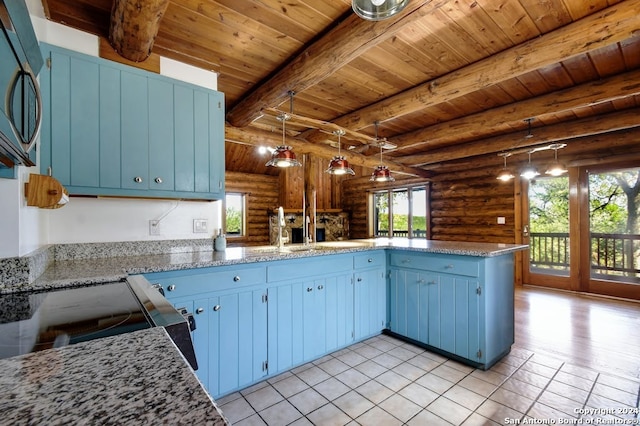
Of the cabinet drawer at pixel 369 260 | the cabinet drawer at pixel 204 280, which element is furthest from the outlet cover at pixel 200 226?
the cabinet drawer at pixel 369 260

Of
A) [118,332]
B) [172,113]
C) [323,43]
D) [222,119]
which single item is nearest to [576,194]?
[323,43]

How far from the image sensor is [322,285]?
2660 mm

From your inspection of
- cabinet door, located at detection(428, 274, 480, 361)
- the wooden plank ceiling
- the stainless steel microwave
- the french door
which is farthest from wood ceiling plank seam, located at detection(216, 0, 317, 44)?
the french door

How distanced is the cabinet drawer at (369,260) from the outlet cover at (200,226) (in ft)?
4.71

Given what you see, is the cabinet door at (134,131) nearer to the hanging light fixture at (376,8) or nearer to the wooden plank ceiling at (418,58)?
the wooden plank ceiling at (418,58)

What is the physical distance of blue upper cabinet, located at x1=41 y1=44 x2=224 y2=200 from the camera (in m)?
1.89

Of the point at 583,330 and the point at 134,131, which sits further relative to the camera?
the point at 583,330

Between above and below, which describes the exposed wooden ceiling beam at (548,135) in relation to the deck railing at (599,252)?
above

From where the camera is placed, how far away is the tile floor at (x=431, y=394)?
1.92m

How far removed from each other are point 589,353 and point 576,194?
329 cm

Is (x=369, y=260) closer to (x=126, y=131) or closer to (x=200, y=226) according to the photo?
(x=200, y=226)

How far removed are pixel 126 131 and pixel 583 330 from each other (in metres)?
4.90

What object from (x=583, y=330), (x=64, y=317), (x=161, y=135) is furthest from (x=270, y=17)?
(x=583, y=330)

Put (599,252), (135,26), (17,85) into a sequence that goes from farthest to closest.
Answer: (599,252) → (135,26) → (17,85)
